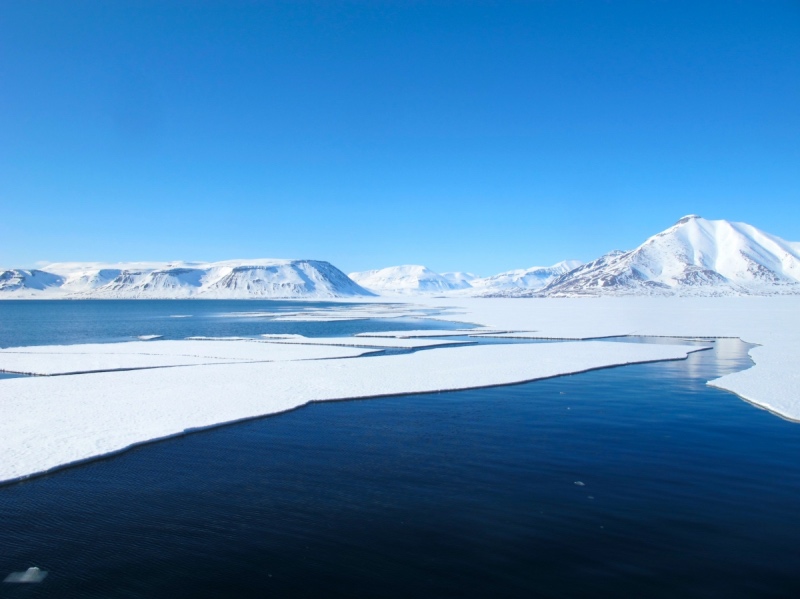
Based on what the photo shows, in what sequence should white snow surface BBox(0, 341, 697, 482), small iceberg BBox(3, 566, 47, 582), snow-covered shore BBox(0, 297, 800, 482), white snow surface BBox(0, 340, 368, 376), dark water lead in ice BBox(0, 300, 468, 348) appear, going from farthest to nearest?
dark water lead in ice BBox(0, 300, 468, 348) → white snow surface BBox(0, 340, 368, 376) → snow-covered shore BBox(0, 297, 800, 482) → white snow surface BBox(0, 341, 697, 482) → small iceberg BBox(3, 566, 47, 582)

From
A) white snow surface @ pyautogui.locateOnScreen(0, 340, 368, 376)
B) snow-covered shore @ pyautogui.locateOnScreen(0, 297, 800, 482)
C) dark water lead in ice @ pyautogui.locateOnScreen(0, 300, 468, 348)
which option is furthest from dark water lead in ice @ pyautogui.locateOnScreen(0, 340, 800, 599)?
dark water lead in ice @ pyautogui.locateOnScreen(0, 300, 468, 348)

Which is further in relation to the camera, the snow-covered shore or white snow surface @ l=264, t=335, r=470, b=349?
white snow surface @ l=264, t=335, r=470, b=349

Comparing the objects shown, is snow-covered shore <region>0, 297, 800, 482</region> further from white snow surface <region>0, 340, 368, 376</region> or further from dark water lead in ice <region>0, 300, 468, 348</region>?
dark water lead in ice <region>0, 300, 468, 348</region>

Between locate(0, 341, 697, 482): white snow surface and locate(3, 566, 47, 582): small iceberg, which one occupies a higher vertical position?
locate(0, 341, 697, 482): white snow surface

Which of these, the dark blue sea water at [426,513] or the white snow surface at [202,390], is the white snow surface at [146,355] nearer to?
the white snow surface at [202,390]

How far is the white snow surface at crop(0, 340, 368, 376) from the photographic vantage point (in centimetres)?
2830

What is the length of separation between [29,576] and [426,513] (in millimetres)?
6321

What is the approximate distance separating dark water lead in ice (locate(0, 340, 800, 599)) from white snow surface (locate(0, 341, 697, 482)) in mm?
1336

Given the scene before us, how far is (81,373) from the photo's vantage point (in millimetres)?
25781

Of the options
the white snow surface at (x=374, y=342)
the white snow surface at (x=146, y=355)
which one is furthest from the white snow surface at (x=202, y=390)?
the white snow surface at (x=374, y=342)

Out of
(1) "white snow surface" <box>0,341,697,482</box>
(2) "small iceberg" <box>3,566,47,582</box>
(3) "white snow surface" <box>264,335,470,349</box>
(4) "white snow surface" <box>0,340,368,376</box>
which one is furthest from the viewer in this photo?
(3) "white snow surface" <box>264,335,470,349</box>

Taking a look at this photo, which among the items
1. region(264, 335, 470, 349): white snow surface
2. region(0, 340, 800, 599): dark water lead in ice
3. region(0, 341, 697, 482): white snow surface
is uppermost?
region(264, 335, 470, 349): white snow surface

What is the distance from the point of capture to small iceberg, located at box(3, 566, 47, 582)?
8.09 meters

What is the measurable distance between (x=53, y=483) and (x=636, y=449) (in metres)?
13.8
